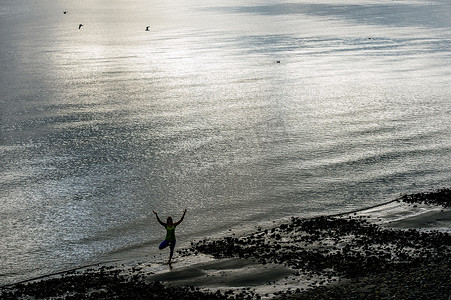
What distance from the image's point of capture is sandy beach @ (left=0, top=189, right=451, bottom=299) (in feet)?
63.2

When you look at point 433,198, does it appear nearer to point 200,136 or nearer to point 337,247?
point 337,247

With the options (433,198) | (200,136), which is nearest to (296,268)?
(433,198)

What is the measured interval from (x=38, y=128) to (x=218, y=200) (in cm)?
2027

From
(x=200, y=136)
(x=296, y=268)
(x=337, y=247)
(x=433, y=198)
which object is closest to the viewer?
(x=296, y=268)

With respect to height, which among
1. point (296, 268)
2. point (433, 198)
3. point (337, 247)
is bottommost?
point (433, 198)

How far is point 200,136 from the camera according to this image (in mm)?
45250

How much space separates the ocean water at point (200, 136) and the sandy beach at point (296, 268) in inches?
107

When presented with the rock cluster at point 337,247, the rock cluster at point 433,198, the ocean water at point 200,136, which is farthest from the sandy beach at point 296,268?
the ocean water at point 200,136

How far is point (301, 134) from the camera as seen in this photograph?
4588 centimetres

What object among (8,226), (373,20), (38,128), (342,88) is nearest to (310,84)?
(342,88)

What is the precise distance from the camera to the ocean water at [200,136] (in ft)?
101

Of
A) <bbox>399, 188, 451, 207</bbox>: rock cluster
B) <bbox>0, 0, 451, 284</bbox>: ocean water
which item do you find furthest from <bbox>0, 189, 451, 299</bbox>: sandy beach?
<bbox>0, 0, 451, 284</bbox>: ocean water

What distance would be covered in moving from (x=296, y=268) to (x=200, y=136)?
2467cm

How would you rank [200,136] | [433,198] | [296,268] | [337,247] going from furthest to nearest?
[200,136], [433,198], [337,247], [296,268]
